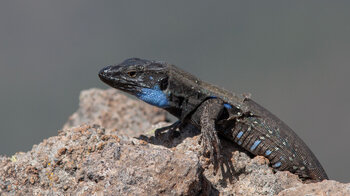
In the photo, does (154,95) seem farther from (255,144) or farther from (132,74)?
(255,144)

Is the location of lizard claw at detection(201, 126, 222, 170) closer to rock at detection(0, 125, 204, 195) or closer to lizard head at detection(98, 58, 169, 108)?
lizard head at detection(98, 58, 169, 108)

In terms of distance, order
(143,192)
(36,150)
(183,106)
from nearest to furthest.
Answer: (143,192) < (36,150) < (183,106)

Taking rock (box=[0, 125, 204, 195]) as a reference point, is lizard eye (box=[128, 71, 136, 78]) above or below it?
above

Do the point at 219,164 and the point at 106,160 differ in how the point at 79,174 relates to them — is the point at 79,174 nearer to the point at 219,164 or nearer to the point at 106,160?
the point at 106,160

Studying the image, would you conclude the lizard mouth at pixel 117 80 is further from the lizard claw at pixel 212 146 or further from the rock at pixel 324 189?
the rock at pixel 324 189

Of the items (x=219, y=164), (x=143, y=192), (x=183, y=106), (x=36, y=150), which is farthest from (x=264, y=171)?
(x=36, y=150)

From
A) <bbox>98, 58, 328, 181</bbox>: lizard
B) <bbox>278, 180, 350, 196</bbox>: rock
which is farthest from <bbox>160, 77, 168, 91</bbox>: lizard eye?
<bbox>278, 180, 350, 196</bbox>: rock
